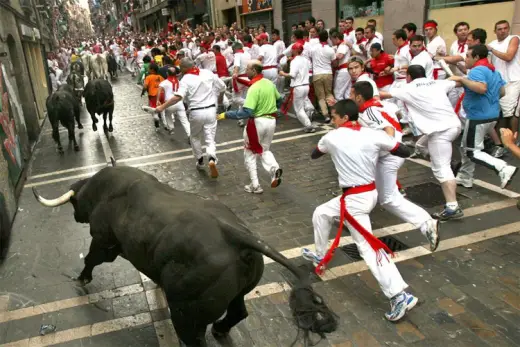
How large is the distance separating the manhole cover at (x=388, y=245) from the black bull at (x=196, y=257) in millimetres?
1881

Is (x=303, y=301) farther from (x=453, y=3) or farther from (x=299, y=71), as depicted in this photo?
(x=453, y=3)

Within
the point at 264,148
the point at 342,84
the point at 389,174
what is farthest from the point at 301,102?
the point at 389,174

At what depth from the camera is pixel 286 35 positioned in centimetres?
1953

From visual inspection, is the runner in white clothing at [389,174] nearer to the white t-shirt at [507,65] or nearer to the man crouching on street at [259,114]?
the man crouching on street at [259,114]

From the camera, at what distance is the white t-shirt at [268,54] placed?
12.2 metres

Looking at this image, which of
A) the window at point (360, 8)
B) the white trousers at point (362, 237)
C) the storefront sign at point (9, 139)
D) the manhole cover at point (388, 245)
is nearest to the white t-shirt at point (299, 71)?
the window at point (360, 8)

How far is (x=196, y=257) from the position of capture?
2.96 m

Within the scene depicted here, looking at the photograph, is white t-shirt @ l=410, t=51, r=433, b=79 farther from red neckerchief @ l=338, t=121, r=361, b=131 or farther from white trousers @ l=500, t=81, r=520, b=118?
red neckerchief @ l=338, t=121, r=361, b=131

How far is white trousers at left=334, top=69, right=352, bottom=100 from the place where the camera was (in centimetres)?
1129

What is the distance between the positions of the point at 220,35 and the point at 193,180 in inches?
437

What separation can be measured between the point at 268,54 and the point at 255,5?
1139cm

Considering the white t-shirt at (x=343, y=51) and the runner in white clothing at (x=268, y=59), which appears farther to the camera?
the runner in white clothing at (x=268, y=59)

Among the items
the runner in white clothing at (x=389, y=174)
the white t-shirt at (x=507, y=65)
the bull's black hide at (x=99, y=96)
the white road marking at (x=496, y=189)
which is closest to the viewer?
the runner in white clothing at (x=389, y=174)

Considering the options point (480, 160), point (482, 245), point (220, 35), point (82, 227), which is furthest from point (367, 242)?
point (220, 35)
